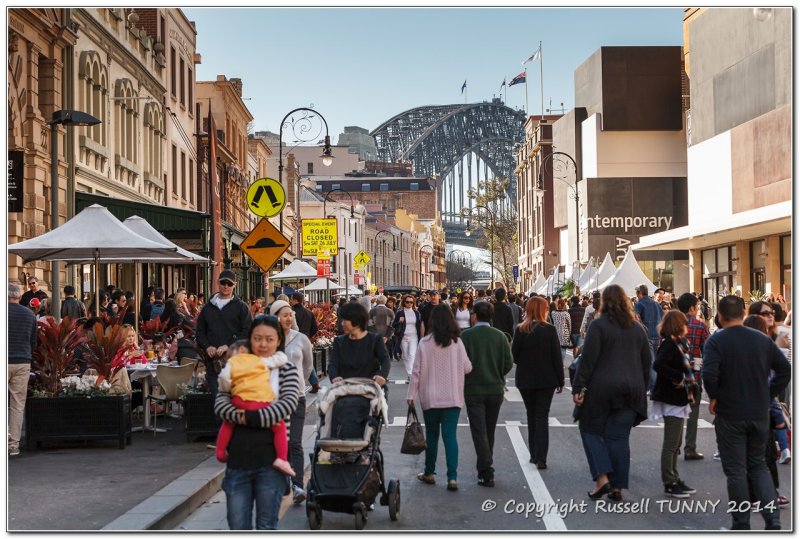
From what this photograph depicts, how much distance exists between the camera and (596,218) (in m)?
72.8

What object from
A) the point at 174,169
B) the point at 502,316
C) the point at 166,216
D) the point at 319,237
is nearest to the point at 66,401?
the point at 502,316

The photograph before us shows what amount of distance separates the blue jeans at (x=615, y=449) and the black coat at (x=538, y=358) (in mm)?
1955

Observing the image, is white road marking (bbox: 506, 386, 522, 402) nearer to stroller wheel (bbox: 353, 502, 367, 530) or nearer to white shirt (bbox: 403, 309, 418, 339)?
white shirt (bbox: 403, 309, 418, 339)

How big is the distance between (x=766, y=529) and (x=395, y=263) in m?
129

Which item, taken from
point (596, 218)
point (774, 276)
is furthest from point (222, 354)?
point (596, 218)

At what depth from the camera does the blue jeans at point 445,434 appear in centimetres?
1023

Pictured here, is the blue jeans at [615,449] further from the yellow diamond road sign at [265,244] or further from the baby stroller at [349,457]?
the yellow diamond road sign at [265,244]

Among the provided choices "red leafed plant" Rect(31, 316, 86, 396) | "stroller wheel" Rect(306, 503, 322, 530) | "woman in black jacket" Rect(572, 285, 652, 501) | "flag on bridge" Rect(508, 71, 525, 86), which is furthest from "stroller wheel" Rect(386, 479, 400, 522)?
"flag on bridge" Rect(508, 71, 525, 86)

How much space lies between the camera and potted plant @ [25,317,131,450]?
12.3 metres

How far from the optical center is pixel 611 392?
9.49m

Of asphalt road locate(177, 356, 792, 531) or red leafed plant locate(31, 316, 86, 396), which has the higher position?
red leafed plant locate(31, 316, 86, 396)

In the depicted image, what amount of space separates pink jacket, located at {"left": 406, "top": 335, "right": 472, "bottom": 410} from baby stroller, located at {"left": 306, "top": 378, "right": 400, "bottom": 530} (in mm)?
1306

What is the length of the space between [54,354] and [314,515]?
5.20m

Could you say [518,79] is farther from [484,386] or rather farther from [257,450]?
[257,450]
